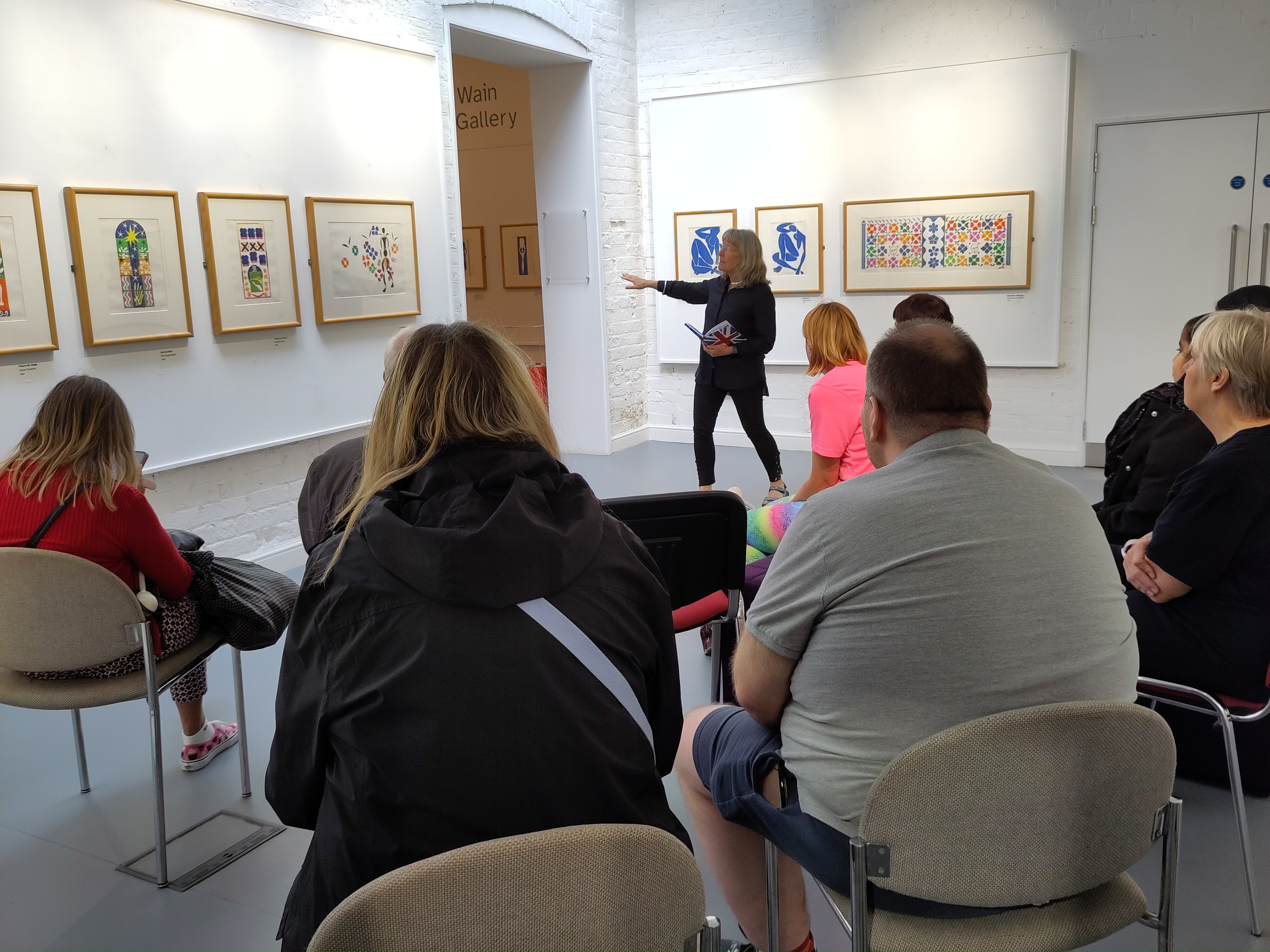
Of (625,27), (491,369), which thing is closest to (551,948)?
(491,369)

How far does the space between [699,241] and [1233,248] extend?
3585 millimetres

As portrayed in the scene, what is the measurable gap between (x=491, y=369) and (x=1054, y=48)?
20.4 ft

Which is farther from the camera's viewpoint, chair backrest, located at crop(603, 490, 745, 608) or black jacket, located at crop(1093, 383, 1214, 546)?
black jacket, located at crop(1093, 383, 1214, 546)

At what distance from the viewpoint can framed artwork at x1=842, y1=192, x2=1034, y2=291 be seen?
6672 millimetres

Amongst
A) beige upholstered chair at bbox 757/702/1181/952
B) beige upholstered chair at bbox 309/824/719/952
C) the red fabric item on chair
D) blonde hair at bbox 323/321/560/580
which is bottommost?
the red fabric item on chair

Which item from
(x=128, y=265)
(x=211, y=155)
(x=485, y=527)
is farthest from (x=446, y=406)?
(x=211, y=155)

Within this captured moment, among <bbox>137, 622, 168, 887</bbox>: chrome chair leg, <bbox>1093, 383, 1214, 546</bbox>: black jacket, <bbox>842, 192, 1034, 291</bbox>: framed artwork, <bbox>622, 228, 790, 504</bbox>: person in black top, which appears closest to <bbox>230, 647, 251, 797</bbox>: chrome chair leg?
<bbox>137, 622, 168, 887</bbox>: chrome chair leg

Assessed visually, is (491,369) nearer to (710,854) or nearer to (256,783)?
(710,854)

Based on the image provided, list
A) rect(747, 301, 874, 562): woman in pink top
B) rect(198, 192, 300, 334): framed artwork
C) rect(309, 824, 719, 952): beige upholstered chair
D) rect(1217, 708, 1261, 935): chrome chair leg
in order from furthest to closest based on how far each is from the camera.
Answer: rect(198, 192, 300, 334): framed artwork, rect(747, 301, 874, 562): woman in pink top, rect(1217, 708, 1261, 935): chrome chair leg, rect(309, 824, 719, 952): beige upholstered chair

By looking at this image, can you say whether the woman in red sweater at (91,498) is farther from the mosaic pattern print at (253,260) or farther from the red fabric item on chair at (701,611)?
the mosaic pattern print at (253,260)

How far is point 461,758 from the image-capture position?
1.25 m

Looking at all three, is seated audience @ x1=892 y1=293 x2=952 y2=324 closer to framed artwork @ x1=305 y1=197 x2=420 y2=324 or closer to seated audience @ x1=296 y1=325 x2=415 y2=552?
seated audience @ x1=296 y1=325 x2=415 y2=552

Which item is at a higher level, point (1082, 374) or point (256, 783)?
point (1082, 374)

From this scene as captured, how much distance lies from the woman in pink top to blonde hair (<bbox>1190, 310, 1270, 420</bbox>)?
1244 millimetres
